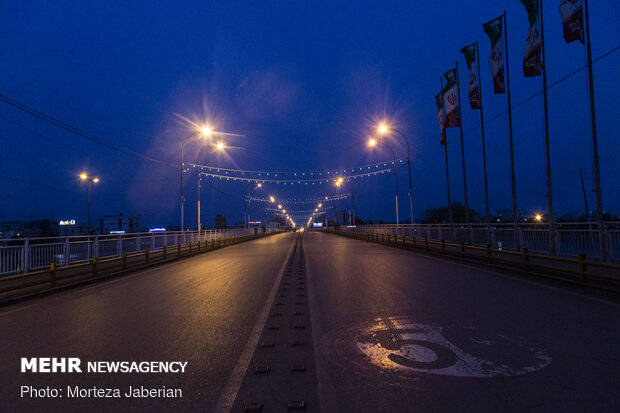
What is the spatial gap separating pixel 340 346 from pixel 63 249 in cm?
1435

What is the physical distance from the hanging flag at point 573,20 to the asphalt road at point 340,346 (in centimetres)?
904

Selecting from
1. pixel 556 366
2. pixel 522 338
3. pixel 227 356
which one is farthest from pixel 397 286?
pixel 227 356

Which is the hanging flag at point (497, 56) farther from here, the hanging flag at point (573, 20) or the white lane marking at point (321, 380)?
the white lane marking at point (321, 380)

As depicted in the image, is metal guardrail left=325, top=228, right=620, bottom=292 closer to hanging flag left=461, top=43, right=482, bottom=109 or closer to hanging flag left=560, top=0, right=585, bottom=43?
hanging flag left=560, top=0, right=585, bottom=43

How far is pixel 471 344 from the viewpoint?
197 inches

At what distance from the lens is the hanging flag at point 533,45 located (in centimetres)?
1420

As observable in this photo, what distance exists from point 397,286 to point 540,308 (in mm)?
3548

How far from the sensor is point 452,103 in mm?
21312

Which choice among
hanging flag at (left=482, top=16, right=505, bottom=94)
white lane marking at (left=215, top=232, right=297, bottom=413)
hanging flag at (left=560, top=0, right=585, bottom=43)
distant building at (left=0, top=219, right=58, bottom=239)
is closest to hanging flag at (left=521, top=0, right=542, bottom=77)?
hanging flag at (left=560, top=0, right=585, bottom=43)

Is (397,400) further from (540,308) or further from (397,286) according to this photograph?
(397,286)

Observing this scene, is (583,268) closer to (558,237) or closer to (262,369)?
(558,237)

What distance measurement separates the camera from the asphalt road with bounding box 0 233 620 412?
3.54m

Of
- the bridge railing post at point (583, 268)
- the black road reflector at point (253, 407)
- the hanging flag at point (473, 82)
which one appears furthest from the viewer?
the hanging flag at point (473, 82)

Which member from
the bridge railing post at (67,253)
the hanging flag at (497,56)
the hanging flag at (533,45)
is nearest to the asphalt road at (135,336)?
the bridge railing post at (67,253)
